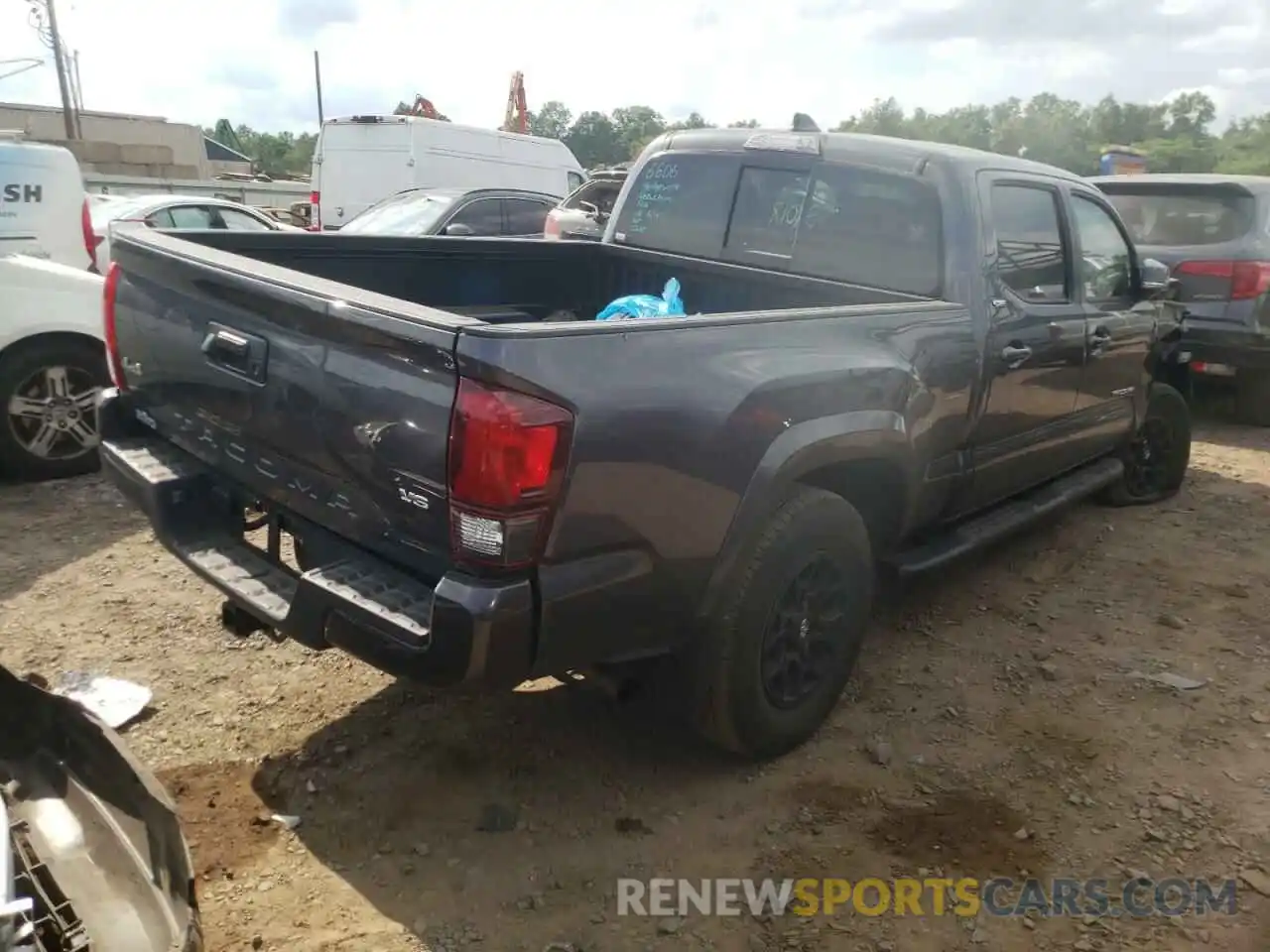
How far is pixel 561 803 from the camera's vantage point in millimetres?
3006

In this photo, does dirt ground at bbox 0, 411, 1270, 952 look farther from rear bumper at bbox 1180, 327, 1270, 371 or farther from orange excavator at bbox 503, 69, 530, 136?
orange excavator at bbox 503, 69, 530, 136

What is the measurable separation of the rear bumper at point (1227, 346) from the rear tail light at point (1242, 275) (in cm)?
25

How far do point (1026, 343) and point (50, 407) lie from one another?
4825 millimetres

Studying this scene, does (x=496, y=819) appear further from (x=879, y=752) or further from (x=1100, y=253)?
(x=1100, y=253)

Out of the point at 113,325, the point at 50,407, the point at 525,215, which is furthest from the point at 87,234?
the point at 525,215

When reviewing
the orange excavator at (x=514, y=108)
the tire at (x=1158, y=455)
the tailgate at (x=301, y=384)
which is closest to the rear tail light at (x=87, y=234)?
the tailgate at (x=301, y=384)

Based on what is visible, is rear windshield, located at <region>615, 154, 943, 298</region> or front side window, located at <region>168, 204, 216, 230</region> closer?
rear windshield, located at <region>615, 154, 943, 298</region>

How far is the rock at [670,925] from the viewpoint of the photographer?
2533 millimetres

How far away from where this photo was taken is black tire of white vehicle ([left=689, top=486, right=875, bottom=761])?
2.84 meters

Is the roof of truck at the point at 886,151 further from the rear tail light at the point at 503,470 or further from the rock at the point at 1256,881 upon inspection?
the rock at the point at 1256,881

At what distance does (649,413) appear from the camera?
2.42 metres

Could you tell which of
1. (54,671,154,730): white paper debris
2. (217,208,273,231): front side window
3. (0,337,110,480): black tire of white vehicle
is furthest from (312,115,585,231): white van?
(54,671,154,730): white paper debris

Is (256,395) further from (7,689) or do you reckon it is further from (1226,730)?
(1226,730)

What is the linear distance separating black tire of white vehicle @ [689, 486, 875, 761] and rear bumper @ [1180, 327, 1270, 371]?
503 centimetres
